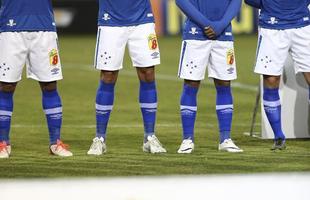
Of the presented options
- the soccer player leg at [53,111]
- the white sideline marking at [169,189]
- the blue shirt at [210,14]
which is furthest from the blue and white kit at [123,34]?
→ the white sideline marking at [169,189]

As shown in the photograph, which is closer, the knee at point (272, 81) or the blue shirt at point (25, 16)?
the blue shirt at point (25, 16)

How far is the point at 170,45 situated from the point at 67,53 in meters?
3.23

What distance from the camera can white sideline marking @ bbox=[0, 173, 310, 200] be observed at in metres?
1.28

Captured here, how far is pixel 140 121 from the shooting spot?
8289 millimetres

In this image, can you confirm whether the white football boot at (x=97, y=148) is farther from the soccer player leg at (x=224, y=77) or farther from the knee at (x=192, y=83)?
the soccer player leg at (x=224, y=77)

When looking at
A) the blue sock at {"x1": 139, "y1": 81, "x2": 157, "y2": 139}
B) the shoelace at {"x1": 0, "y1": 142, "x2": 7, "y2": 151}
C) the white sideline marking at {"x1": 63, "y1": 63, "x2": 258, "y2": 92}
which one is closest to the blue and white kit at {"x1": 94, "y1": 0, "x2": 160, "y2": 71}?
the blue sock at {"x1": 139, "y1": 81, "x2": 157, "y2": 139}

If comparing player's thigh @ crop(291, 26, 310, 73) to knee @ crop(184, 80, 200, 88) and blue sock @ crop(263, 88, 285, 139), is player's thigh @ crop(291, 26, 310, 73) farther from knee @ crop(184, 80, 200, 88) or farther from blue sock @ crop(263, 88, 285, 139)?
knee @ crop(184, 80, 200, 88)

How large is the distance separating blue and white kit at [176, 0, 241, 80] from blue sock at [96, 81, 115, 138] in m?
0.67

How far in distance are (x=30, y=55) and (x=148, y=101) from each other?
111 cm

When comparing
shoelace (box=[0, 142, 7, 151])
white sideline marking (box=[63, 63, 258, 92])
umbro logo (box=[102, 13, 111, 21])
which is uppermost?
umbro logo (box=[102, 13, 111, 21])

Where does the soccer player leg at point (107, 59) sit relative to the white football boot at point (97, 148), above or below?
above

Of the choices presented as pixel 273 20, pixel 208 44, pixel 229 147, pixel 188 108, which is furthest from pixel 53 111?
pixel 273 20

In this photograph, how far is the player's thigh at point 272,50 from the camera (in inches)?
225

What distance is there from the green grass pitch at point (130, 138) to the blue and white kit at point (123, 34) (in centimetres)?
85
